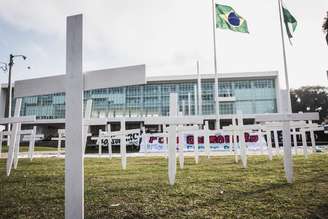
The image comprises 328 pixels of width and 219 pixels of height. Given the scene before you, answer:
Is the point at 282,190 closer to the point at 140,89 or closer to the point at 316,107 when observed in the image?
the point at 140,89

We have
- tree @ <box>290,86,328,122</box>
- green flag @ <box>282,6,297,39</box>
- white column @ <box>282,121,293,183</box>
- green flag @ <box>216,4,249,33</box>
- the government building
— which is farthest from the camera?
tree @ <box>290,86,328,122</box>

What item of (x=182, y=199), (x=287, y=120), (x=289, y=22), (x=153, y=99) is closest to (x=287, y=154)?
(x=287, y=120)

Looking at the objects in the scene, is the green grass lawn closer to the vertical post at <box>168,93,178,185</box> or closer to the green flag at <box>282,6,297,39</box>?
the vertical post at <box>168,93,178,185</box>

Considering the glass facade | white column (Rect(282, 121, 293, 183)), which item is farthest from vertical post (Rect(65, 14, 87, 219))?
the glass facade

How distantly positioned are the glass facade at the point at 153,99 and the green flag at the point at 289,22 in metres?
36.0

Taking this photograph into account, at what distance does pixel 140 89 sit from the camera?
47.8 metres

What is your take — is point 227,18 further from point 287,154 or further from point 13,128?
point 13,128

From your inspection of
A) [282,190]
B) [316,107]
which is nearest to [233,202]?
[282,190]

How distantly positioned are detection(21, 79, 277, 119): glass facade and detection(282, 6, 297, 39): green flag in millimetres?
36033

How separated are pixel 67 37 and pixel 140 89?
46612 millimetres

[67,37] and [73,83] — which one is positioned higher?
[67,37]

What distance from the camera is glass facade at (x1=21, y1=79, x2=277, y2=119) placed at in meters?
45.3

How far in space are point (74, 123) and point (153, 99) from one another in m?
45.9

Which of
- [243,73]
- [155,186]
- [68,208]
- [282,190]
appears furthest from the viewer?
[243,73]
